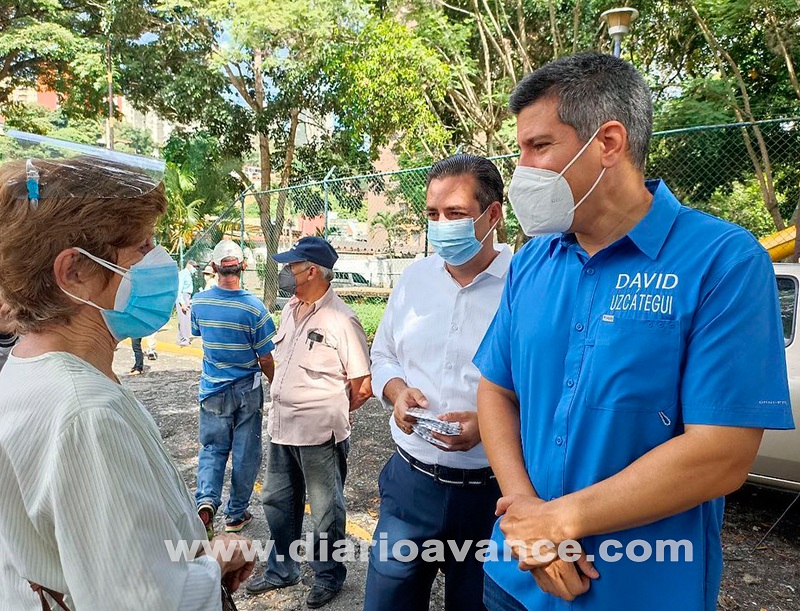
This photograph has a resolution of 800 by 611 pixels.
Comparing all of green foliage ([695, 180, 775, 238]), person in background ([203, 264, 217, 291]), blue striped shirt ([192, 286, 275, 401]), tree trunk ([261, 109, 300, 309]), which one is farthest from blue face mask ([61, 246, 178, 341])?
tree trunk ([261, 109, 300, 309])

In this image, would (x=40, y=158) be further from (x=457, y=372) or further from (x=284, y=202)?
(x=284, y=202)

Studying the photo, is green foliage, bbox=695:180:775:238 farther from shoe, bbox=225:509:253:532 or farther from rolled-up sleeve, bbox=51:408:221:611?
rolled-up sleeve, bbox=51:408:221:611

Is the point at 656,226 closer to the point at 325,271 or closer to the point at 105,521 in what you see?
the point at 105,521

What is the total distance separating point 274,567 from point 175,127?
645 inches

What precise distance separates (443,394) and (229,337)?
2442mm

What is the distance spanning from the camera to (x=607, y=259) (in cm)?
150

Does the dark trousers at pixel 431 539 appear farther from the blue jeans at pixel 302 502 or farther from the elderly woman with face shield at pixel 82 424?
the blue jeans at pixel 302 502

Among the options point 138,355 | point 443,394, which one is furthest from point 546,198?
point 138,355

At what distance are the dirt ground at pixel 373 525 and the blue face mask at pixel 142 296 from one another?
7.73 feet

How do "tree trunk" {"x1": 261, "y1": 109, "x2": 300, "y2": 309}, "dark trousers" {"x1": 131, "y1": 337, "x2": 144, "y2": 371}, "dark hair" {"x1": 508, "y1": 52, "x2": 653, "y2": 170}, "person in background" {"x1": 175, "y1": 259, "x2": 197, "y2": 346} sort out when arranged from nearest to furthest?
1. "dark hair" {"x1": 508, "y1": 52, "x2": 653, "y2": 170}
2. "person in background" {"x1": 175, "y1": 259, "x2": 197, "y2": 346}
3. "dark trousers" {"x1": 131, "y1": 337, "x2": 144, "y2": 371}
4. "tree trunk" {"x1": 261, "y1": 109, "x2": 300, "y2": 309}

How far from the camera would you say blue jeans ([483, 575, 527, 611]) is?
63.0 inches

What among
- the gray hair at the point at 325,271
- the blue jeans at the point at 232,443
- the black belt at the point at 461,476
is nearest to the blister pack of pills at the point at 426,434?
the black belt at the point at 461,476

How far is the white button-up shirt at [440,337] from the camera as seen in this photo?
225cm

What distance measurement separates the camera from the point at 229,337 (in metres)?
4.29
